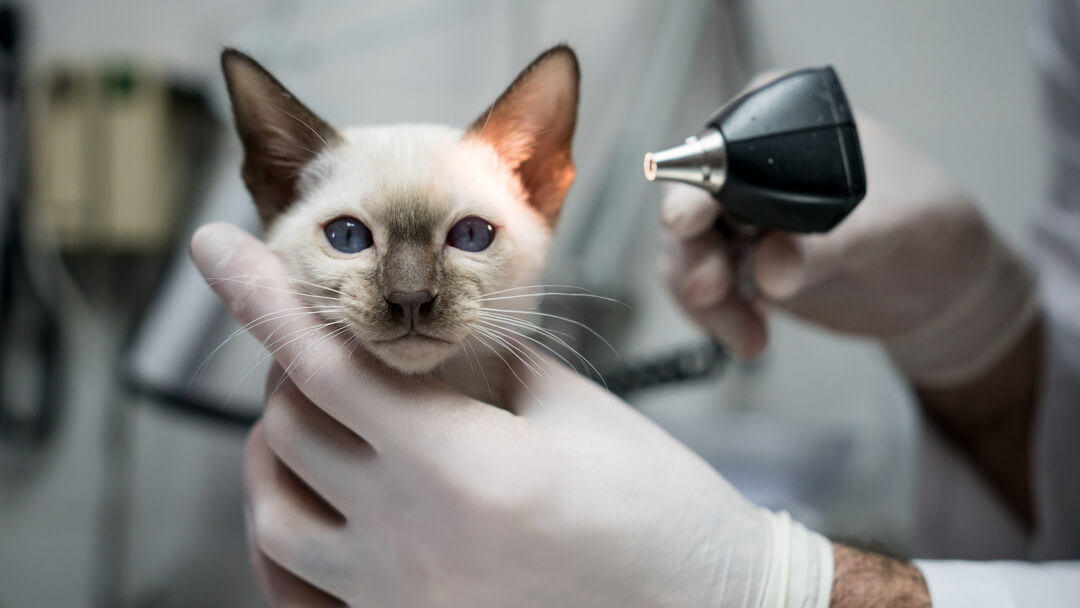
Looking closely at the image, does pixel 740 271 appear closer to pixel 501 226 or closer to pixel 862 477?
pixel 501 226

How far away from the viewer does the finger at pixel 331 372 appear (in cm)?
55

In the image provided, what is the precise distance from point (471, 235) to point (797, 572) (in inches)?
17.3

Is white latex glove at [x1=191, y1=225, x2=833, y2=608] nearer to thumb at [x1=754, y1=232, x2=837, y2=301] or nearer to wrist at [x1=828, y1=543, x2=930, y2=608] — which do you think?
wrist at [x1=828, y1=543, x2=930, y2=608]

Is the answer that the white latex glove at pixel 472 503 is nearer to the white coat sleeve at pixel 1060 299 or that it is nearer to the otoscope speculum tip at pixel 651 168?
the otoscope speculum tip at pixel 651 168

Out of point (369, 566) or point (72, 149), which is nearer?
point (369, 566)

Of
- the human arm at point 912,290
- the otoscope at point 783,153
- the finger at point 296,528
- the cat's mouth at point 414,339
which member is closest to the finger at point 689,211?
the human arm at point 912,290

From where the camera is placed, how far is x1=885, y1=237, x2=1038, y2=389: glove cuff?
1.08 m

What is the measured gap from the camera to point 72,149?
166cm

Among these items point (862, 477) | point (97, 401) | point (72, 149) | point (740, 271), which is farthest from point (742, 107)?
point (97, 401)

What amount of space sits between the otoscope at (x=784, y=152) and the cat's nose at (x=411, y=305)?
8.7 inches

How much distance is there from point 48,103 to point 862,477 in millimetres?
2267

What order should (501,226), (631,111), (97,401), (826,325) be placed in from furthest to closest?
(97,401), (631,111), (826,325), (501,226)

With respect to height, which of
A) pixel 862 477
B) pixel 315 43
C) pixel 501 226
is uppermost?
pixel 315 43

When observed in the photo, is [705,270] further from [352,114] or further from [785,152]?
[352,114]
